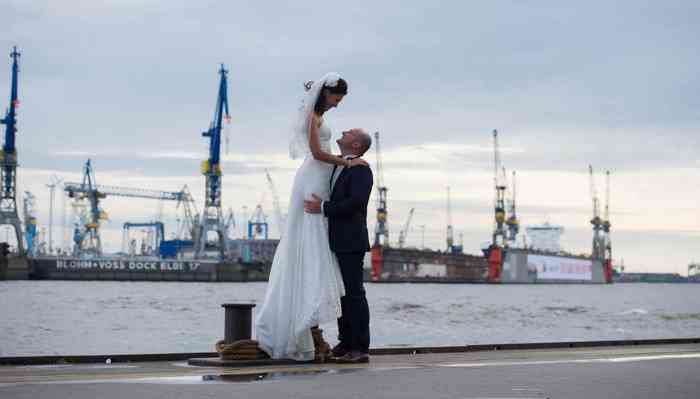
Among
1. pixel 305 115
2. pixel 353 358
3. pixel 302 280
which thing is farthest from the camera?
pixel 305 115

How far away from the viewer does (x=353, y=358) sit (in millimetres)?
7129

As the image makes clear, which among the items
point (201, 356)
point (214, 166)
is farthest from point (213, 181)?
point (201, 356)

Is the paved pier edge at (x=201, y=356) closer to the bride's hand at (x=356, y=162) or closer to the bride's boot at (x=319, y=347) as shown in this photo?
the bride's boot at (x=319, y=347)

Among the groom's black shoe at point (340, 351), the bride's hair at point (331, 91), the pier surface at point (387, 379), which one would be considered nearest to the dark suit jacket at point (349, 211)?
the bride's hair at point (331, 91)

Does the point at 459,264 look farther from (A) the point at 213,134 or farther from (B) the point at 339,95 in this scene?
(B) the point at 339,95

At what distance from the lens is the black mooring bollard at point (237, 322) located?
7109 millimetres

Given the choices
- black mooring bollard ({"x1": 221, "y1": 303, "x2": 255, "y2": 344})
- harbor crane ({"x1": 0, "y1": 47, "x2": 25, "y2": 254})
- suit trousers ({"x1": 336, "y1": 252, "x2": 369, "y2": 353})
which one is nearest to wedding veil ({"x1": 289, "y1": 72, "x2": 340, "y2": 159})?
suit trousers ({"x1": 336, "y1": 252, "x2": 369, "y2": 353})

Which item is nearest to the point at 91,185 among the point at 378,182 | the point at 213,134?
the point at 213,134

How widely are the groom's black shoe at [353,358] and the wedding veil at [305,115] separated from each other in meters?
1.38

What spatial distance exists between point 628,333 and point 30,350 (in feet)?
80.7

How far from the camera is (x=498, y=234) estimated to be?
19175 cm

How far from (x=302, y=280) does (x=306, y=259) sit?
0.14 meters

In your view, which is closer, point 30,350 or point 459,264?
point 30,350

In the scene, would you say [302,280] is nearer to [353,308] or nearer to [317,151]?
[353,308]
